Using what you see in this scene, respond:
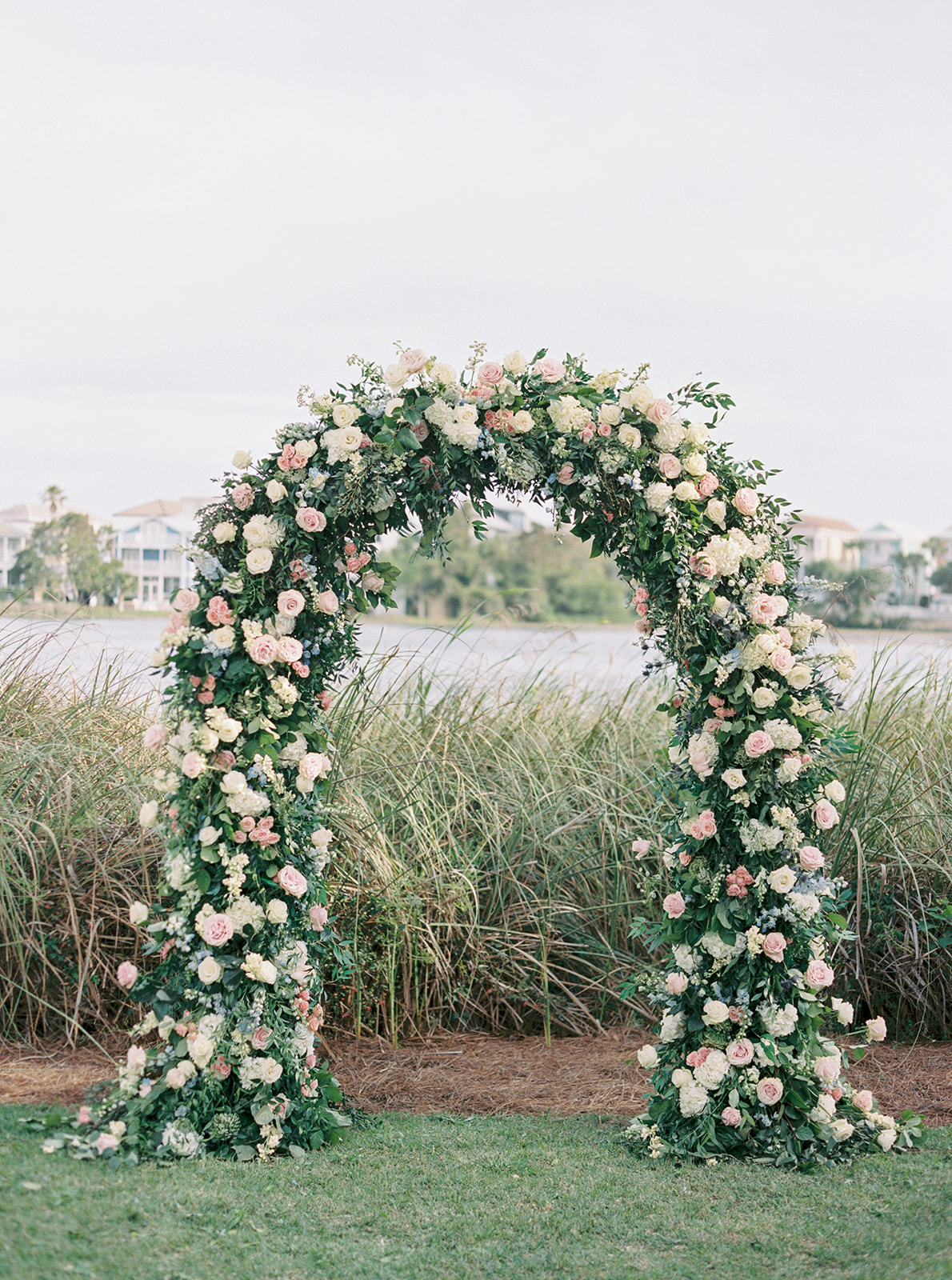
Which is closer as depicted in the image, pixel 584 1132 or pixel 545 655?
pixel 584 1132

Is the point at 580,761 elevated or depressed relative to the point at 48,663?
depressed

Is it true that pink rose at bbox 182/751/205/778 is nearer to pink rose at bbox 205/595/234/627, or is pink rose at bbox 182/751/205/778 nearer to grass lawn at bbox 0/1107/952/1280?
pink rose at bbox 205/595/234/627

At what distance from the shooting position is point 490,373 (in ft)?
10.3

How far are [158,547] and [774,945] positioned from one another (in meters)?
6.86

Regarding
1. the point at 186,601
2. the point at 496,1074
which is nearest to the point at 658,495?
the point at 186,601

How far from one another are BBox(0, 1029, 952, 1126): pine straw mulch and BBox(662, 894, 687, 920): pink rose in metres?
0.83

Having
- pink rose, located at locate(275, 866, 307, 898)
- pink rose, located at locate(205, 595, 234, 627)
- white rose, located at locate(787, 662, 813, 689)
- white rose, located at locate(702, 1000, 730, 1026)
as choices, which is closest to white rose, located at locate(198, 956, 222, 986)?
pink rose, located at locate(275, 866, 307, 898)

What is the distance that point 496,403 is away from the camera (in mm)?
3131

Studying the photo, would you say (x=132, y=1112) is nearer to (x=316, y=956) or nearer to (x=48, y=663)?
(x=316, y=956)

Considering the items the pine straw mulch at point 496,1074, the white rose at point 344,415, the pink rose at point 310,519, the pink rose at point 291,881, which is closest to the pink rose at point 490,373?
the white rose at point 344,415

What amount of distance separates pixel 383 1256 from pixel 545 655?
12.4 feet

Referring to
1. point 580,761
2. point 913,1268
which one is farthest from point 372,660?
point 913,1268

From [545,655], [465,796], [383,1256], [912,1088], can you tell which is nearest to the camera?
[383,1256]

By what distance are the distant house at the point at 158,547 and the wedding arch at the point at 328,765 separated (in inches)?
4.0
